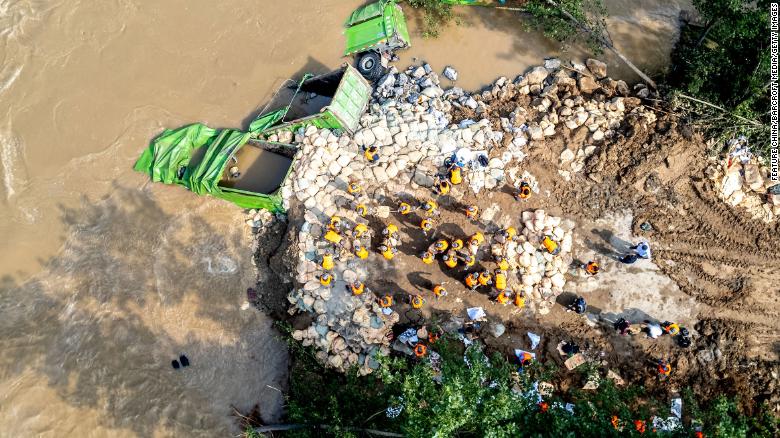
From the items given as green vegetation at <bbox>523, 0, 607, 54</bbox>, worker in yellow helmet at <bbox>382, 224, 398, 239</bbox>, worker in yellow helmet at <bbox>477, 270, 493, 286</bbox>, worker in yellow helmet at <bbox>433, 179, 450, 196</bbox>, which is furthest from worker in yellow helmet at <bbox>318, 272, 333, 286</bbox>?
green vegetation at <bbox>523, 0, 607, 54</bbox>

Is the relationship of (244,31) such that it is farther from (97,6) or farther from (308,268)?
(308,268)

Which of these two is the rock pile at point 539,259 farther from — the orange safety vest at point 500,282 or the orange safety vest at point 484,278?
the orange safety vest at point 484,278

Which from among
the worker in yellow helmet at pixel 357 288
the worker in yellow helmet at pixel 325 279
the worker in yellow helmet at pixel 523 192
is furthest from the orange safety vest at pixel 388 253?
the worker in yellow helmet at pixel 523 192

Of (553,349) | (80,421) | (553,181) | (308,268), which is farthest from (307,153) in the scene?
(80,421)

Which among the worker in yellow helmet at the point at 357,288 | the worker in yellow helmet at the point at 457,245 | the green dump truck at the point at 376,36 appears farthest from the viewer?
the green dump truck at the point at 376,36

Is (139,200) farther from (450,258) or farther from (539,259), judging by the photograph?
(539,259)

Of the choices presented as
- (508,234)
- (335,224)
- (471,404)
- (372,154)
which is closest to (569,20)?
(508,234)
